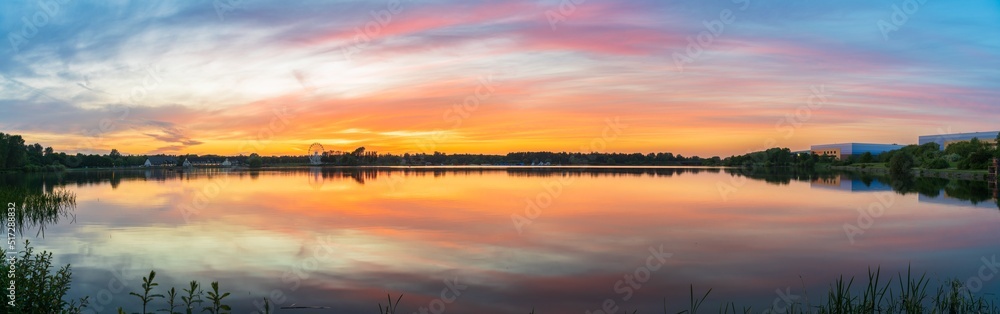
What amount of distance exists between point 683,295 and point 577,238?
230 inches

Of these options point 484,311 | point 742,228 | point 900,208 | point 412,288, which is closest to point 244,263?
point 412,288

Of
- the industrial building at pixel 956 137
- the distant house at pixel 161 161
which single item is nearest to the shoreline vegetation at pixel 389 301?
the industrial building at pixel 956 137

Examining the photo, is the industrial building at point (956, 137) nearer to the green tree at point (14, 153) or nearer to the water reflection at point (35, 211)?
the water reflection at point (35, 211)

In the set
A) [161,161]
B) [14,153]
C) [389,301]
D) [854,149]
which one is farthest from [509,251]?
[161,161]

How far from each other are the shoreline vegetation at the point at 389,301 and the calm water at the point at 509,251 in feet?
1.19

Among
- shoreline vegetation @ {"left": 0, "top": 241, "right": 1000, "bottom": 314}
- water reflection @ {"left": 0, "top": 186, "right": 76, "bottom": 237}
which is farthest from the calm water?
water reflection @ {"left": 0, "top": 186, "right": 76, "bottom": 237}

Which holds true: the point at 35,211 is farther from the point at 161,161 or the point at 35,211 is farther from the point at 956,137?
the point at 161,161

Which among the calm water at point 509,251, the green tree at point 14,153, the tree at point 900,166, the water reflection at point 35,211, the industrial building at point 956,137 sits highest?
the industrial building at point 956,137

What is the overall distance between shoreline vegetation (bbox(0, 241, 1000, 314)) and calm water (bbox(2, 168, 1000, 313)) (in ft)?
1.19

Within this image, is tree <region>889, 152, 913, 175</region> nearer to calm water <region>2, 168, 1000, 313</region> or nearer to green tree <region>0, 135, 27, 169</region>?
calm water <region>2, 168, 1000, 313</region>

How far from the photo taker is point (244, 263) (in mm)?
11891

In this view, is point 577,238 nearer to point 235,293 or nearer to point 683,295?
point 683,295

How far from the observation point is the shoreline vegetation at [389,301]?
235 inches

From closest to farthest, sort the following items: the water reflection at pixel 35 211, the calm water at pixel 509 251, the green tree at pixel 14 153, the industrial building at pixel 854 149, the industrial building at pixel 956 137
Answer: the calm water at pixel 509 251 → the water reflection at pixel 35 211 → the green tree at pixel 14 153 → the industrial building at pixel 956 137 → the industrial building at pixel 854 149
